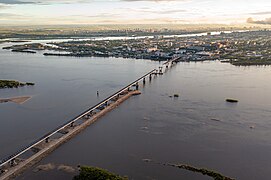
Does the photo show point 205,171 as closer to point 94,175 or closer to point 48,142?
point 94,175

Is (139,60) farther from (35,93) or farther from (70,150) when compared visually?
(70,150)

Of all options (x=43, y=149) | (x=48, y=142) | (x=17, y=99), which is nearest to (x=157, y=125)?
(x=48, y=142)

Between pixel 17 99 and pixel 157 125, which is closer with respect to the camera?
pixel 157 125

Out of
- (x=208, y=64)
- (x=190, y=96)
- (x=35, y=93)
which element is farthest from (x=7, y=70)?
(x=208, y=64)

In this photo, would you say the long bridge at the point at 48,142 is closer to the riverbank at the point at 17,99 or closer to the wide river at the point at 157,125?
the wide river at the point at 157,125

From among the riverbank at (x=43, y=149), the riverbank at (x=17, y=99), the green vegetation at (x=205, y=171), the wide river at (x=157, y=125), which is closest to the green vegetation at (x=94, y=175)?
the wide river at (x=157, y=125)

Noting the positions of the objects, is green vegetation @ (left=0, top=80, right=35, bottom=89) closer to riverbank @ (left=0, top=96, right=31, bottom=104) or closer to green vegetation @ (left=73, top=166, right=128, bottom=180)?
riverbank @ (left=0, top=96, right=31, bottom=104)
